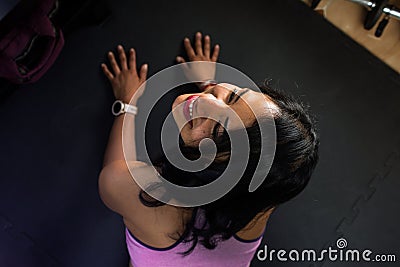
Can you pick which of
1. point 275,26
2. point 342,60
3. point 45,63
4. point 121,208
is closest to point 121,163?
point 121,208

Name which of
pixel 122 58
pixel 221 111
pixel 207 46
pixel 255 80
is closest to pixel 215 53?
pixel 207 46

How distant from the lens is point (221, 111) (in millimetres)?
892

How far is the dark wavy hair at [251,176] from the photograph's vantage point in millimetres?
865

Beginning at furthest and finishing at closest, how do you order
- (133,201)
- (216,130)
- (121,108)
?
(121,108) < (133,201) < (216,130)

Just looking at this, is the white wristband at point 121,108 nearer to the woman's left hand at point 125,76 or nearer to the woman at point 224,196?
the woman's left hand at point 125,76

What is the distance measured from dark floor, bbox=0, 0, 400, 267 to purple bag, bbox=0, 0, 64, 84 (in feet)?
0.56

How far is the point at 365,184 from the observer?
Result: 1.39 m

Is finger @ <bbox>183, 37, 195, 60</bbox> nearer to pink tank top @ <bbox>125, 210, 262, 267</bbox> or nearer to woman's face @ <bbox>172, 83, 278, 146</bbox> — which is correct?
woman's face @ <bbox>172, 83, 278, 146</bbox>

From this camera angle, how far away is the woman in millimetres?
873

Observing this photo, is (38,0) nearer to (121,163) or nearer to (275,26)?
(121,163)

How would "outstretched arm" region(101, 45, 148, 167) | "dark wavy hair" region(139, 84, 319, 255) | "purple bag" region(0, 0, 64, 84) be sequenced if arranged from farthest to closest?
1. "outstretched arm" region(101, 45, 148, 167)
2. "purple bag" region(0, 0, 64, 84)
3. "dark wavy hair" region(139, 84, 319, 255)

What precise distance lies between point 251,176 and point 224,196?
7 cm

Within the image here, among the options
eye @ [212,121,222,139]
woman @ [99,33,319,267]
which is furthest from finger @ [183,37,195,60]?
eye @ [212,121,222,139]

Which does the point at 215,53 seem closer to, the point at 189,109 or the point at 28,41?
the point at 189,109
